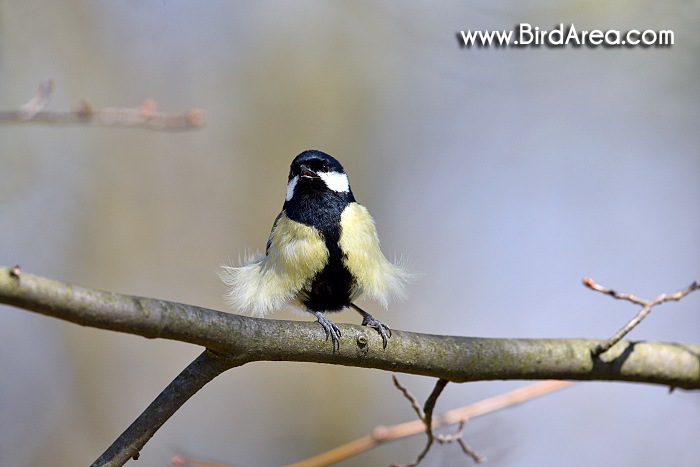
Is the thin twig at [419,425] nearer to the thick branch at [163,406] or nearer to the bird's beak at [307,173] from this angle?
the thick branch at [163,406]

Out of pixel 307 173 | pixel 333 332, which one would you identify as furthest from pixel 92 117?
pixel 307 173

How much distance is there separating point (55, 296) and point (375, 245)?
6.37ft

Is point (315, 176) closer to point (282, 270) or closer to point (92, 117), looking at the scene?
point (282, 270)

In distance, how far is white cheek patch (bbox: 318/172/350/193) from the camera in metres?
3.53

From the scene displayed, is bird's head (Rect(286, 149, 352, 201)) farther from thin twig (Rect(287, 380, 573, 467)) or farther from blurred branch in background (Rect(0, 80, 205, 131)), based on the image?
thin twig (Rect(287, 380, 573, 467))

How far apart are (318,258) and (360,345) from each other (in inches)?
30.6

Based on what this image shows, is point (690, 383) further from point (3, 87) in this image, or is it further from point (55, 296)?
point (3, 87)

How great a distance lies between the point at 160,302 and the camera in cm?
202

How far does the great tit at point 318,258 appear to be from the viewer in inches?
130

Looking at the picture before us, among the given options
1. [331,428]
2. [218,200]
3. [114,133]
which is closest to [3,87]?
[114,133]

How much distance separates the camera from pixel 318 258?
10.8ft

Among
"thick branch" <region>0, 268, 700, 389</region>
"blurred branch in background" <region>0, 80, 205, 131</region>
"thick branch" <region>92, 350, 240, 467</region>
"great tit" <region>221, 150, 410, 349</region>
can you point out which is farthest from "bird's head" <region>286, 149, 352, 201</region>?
"thick branch" <region>92, 350, 240, 467</region>

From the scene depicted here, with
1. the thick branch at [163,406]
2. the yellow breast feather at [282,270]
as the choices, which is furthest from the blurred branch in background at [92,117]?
the thick branch at [163,406]

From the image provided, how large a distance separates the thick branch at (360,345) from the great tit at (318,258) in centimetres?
58
